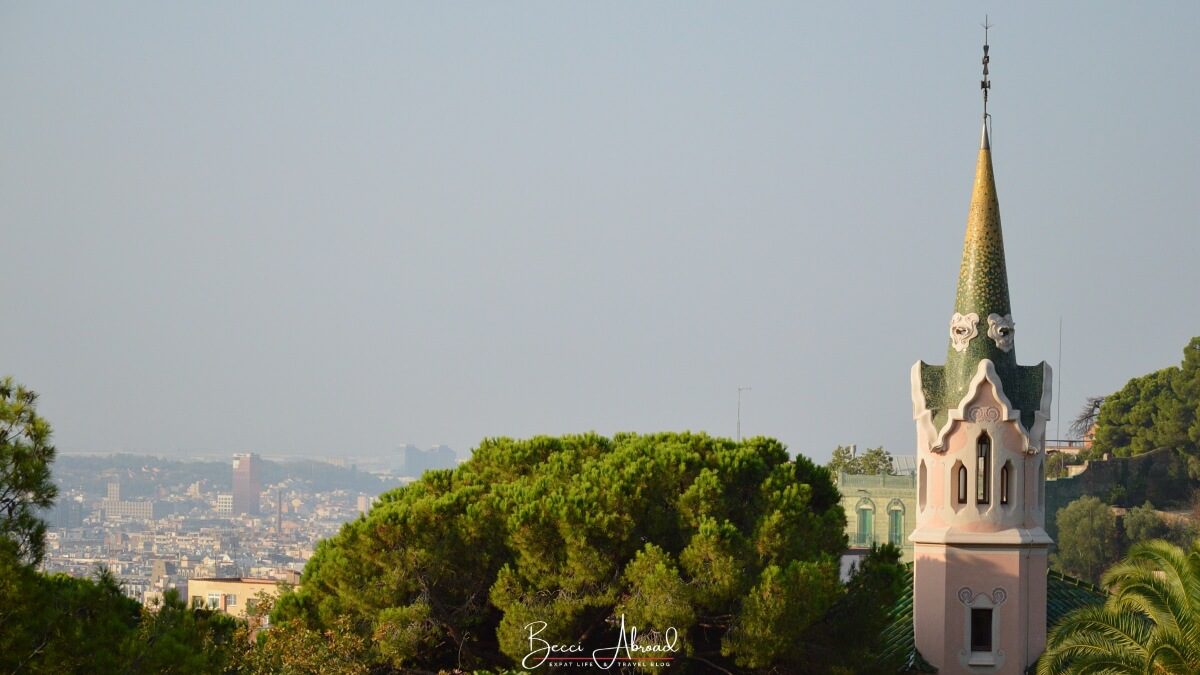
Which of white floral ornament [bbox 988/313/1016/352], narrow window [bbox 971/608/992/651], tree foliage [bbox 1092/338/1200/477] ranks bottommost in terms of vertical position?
narrow window [bbox 971/608/992/651]

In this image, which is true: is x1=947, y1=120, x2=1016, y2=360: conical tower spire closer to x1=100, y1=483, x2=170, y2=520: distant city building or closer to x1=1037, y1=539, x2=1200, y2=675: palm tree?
x1=1037, y1=539, x2=1200, y2=675: palm tree

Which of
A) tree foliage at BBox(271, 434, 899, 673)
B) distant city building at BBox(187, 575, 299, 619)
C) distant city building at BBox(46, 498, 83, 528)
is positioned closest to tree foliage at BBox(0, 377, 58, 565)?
tree foliage at BBox(271, 434, 899, 673)

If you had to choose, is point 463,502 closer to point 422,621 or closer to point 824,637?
point 422,621

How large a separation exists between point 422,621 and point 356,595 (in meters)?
1.12

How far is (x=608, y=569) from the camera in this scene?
98.0ft

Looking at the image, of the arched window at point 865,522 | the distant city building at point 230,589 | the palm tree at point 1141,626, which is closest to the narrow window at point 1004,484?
the palm tree at point 1141,626

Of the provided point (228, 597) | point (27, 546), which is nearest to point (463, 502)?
point (27, 546)

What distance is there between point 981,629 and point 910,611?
199 centimetres

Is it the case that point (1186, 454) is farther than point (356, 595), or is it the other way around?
point (1186, 454)

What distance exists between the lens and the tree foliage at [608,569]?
1149 inches

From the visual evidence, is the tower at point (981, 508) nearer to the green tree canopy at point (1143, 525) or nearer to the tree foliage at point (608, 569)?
the tree foliage at point (608, 569)

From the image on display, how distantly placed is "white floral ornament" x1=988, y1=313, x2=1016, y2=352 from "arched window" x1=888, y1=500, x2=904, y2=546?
31.8 m

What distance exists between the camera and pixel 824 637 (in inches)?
1195

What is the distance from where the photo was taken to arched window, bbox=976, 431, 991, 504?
3153cm
